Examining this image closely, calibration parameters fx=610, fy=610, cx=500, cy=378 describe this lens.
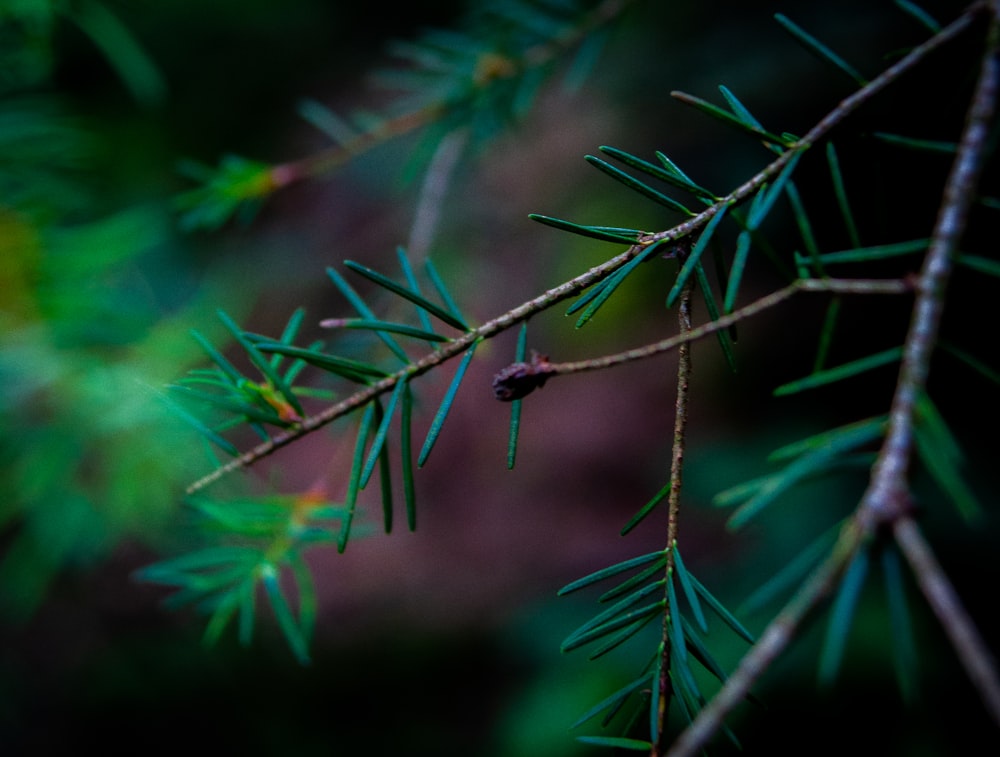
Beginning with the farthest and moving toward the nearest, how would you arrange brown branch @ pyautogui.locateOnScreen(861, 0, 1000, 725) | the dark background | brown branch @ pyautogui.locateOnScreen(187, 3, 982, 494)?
the dark background → brown branch @ pyautogui.locateOnScreen(187, 3, 982, 494) → brown branch @ pyautogui.locateOnScreen(861, 0, 1000, 725)

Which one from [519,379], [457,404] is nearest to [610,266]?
[519,379]

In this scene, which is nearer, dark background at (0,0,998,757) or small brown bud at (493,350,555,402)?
small brown bud at (493,350,555,402)

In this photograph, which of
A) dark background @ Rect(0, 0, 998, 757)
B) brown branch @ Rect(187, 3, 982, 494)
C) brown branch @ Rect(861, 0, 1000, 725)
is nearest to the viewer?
brown branch @ Rect(861, 0, 1000, 725)

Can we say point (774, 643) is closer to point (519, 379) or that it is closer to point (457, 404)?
point (519, 379)

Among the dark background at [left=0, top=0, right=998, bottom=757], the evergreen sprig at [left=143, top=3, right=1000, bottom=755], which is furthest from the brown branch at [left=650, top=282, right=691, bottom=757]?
the dark background at [left=0, top=0, right=998, bottom=757]

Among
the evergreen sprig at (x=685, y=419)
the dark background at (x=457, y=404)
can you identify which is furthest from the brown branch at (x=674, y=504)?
the dark background at (x=457, y=404)

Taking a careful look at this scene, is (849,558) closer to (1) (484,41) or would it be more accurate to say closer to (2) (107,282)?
(1) (484,41)

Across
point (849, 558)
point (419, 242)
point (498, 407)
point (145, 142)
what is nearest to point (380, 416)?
point (849, 558)

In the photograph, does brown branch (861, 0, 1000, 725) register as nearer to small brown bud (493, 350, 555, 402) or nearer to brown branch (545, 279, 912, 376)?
brown branch (545, 279, 912, 376)

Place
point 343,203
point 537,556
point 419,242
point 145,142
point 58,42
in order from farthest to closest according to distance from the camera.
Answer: point 343,203, point 145,142, point 58,42, point 537,556, point 419,242
